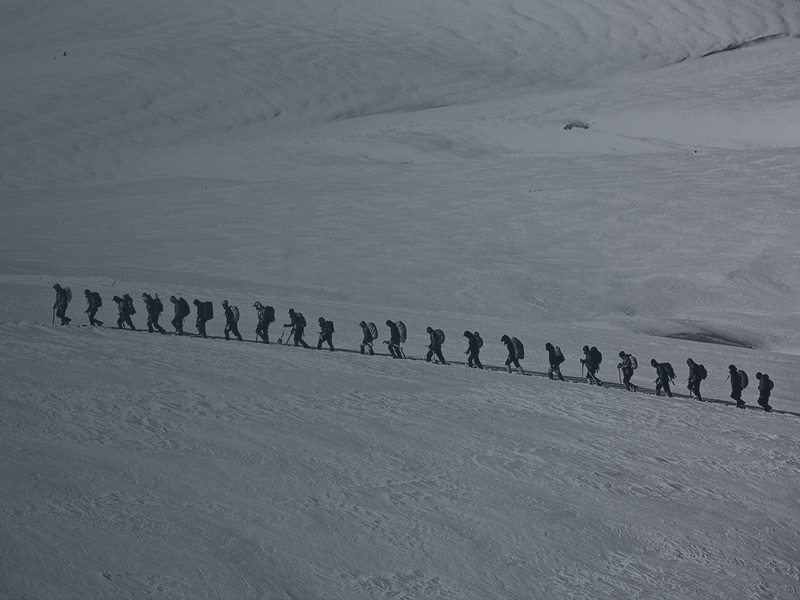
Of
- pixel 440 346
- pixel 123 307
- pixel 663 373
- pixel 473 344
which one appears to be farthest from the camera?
pixel 123 307

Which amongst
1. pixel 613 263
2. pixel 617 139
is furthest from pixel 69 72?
pixel 613 263

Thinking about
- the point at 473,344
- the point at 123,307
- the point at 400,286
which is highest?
the point at 400,286

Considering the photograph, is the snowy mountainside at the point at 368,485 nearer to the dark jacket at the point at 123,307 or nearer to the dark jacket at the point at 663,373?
the dark jacket at the point at 663,373

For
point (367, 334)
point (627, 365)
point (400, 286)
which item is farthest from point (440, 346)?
point (400, 286)

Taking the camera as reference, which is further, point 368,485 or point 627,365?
point 627,365

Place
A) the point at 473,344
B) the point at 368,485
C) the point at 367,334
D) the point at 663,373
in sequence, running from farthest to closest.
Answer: the point at 367,334 → the point at 473,344 → the point at 663,373 → the point at 368,485

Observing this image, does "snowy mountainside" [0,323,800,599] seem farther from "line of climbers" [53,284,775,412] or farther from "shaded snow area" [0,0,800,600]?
"line of climbers" [53,284,775,412]

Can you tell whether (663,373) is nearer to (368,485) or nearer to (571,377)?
(571,377)

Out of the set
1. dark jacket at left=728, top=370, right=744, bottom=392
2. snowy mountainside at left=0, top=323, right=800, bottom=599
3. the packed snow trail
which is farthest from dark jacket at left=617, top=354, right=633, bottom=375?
dark jacket at left=728, top=370, right=744, bottom=392
